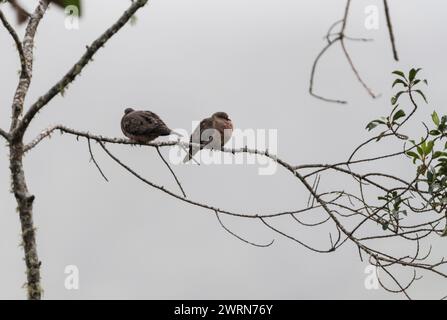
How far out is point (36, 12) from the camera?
4473mm

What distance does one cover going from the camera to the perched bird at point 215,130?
9039 mm

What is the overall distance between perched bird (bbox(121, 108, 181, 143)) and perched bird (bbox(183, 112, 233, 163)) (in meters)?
0.95

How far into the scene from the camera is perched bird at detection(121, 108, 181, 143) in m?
7.85

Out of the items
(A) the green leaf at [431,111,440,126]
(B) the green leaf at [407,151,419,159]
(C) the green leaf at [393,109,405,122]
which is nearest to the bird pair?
(B) the green leaf at [407,151,419,159]

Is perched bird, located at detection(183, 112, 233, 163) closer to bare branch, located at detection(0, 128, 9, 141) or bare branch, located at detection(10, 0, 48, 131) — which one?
bare branch, located at detection(10, 0, 48, 131)

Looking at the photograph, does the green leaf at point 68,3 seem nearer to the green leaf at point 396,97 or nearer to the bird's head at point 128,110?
the green leaf at point 396,97

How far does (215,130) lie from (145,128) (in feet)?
5.18

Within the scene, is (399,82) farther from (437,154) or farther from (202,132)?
(202,132)

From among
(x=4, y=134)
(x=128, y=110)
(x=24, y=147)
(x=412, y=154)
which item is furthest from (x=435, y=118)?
(x=128, y=110)

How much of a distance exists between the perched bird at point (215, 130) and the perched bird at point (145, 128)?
948 mm

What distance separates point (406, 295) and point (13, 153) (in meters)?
2.62

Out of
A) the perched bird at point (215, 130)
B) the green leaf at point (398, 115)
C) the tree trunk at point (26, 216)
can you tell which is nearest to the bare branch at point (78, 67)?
the tree trunk at point (26, 216)
